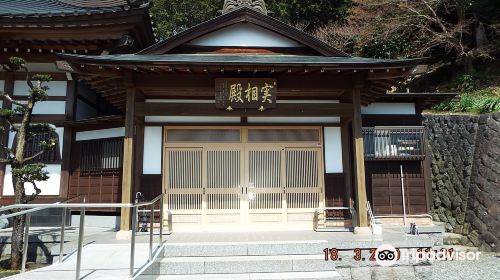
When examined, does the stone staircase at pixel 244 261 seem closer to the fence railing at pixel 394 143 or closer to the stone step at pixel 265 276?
the stone step at pixel 265 276


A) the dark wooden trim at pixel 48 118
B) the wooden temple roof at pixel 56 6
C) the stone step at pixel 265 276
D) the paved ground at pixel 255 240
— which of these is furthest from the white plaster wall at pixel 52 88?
the stone step at pixel 265 276

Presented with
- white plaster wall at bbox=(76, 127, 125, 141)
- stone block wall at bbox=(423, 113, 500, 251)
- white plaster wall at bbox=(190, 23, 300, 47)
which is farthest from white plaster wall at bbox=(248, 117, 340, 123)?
stone block wall at bbox=(423, 113, 500, 251)

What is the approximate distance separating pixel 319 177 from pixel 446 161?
15.5 ft

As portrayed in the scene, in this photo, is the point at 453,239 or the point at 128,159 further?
the point at 453,239

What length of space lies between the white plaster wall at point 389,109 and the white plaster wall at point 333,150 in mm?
1348

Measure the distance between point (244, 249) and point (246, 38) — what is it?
18.0ft

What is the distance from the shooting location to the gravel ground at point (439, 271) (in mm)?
6727

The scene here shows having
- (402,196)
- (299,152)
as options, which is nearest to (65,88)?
(299,152)

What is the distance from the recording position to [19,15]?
9672 mm

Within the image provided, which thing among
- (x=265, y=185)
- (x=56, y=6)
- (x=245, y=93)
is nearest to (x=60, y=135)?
(x=56, y=6)

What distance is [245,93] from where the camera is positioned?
836 centimetres

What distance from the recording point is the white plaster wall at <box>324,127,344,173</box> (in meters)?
9.74

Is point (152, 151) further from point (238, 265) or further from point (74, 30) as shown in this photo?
point (238, 265)

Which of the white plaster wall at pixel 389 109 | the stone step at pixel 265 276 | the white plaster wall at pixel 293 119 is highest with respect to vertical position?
the white plaster wall at pixel 389 109
